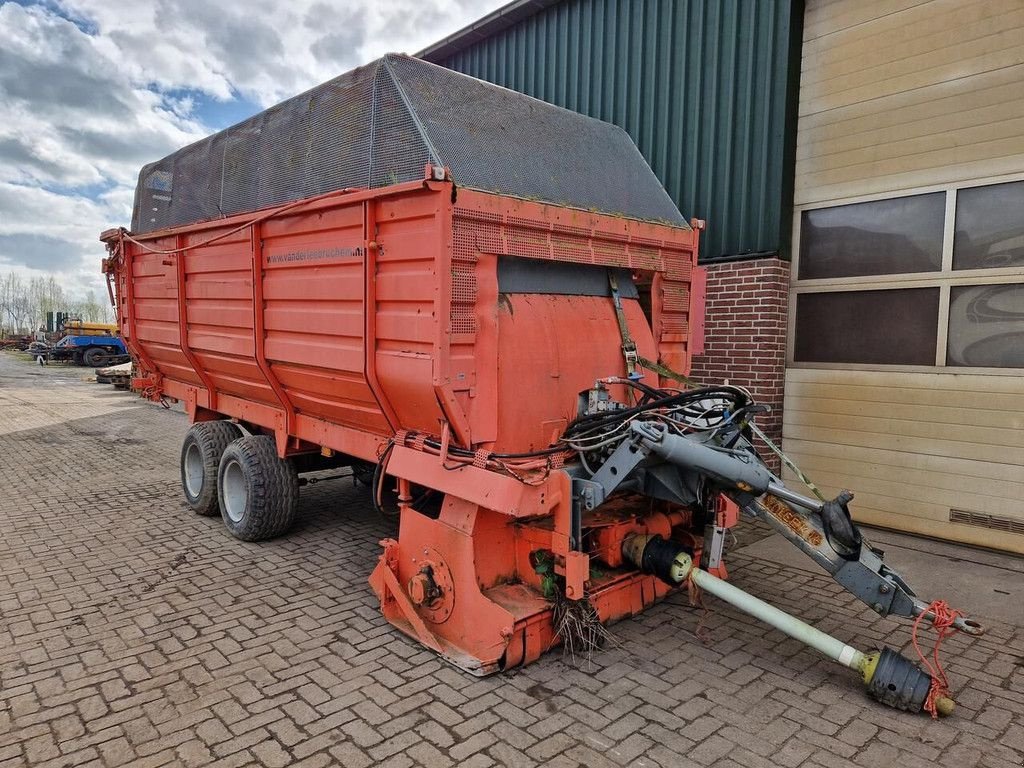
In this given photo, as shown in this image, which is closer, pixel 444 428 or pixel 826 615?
pixel 444 428

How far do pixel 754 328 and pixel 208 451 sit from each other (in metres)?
5.15

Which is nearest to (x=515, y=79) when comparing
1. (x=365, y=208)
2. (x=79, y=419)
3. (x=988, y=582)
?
(x=365, y=208)

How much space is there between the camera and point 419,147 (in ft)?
11.2

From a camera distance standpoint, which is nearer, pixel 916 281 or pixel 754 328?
pixel 916 281

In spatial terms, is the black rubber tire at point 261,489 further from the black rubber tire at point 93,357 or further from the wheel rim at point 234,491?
the black rubber tire at point 93,357

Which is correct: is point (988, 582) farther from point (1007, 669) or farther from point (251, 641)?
point (251, 641)

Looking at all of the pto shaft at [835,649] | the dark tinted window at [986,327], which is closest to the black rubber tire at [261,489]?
the pto shaft at [835,649]

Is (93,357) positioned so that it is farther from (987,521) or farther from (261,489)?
(987,521)

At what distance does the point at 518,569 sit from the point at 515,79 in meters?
7.62

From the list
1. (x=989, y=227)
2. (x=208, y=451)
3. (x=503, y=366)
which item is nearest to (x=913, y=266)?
(x=989, y=227)

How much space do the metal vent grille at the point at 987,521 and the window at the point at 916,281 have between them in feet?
3.92

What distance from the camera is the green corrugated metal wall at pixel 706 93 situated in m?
6.20

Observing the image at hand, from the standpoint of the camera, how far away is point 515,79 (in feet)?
30.0

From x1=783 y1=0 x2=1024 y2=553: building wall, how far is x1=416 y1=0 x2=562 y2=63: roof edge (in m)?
3.76
